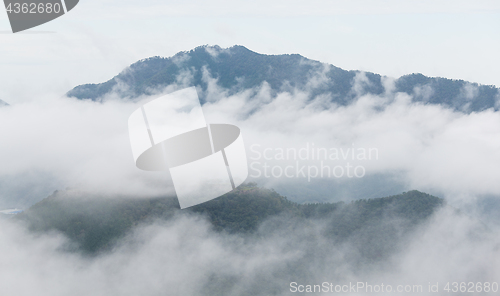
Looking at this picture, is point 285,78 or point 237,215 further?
point 285,78

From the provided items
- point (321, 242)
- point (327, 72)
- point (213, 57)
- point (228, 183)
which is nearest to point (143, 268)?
point (321, 242)

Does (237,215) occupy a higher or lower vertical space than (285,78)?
higher

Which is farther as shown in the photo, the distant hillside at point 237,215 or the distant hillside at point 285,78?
the distant hillside at point 285,78

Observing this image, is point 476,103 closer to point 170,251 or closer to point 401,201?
point 401,201

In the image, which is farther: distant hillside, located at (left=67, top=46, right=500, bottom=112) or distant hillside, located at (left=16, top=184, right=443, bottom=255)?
distant hillside, located at (left=67, top=46, right=500, bottom=112)
